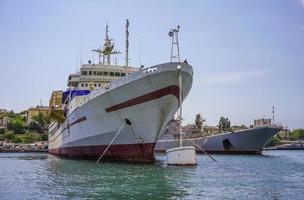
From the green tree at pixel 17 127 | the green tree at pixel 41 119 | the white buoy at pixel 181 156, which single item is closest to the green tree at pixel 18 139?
the green tree at pixel 17 127

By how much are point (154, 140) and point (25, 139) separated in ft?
401

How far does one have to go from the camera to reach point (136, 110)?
29.4 m

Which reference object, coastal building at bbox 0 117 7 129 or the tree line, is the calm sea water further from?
coastal building at bbox 0 117 7 129

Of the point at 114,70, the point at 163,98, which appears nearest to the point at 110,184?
the point at 163,98

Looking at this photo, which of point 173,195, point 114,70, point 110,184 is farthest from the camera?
point 114,70

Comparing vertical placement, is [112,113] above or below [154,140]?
above

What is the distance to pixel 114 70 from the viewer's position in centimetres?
4150

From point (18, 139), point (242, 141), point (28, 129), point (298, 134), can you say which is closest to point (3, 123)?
point (28, 129)

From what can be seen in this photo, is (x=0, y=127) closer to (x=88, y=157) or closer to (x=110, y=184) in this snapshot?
(x=88, y=157)

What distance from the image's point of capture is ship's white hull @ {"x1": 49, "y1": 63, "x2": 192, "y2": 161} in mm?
28484

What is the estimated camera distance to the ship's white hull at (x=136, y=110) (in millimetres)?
28484

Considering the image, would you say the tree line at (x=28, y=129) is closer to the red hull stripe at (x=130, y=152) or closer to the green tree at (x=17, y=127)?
the green tree at (x=17, y=127)

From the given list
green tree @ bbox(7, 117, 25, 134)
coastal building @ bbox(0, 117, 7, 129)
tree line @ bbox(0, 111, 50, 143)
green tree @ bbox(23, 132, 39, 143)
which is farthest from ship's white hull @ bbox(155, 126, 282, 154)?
coastal building @ bbox(0, 117, 7, 129)

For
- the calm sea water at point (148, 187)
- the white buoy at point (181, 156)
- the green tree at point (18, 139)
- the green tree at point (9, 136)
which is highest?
the green tree at point (9, 136)
